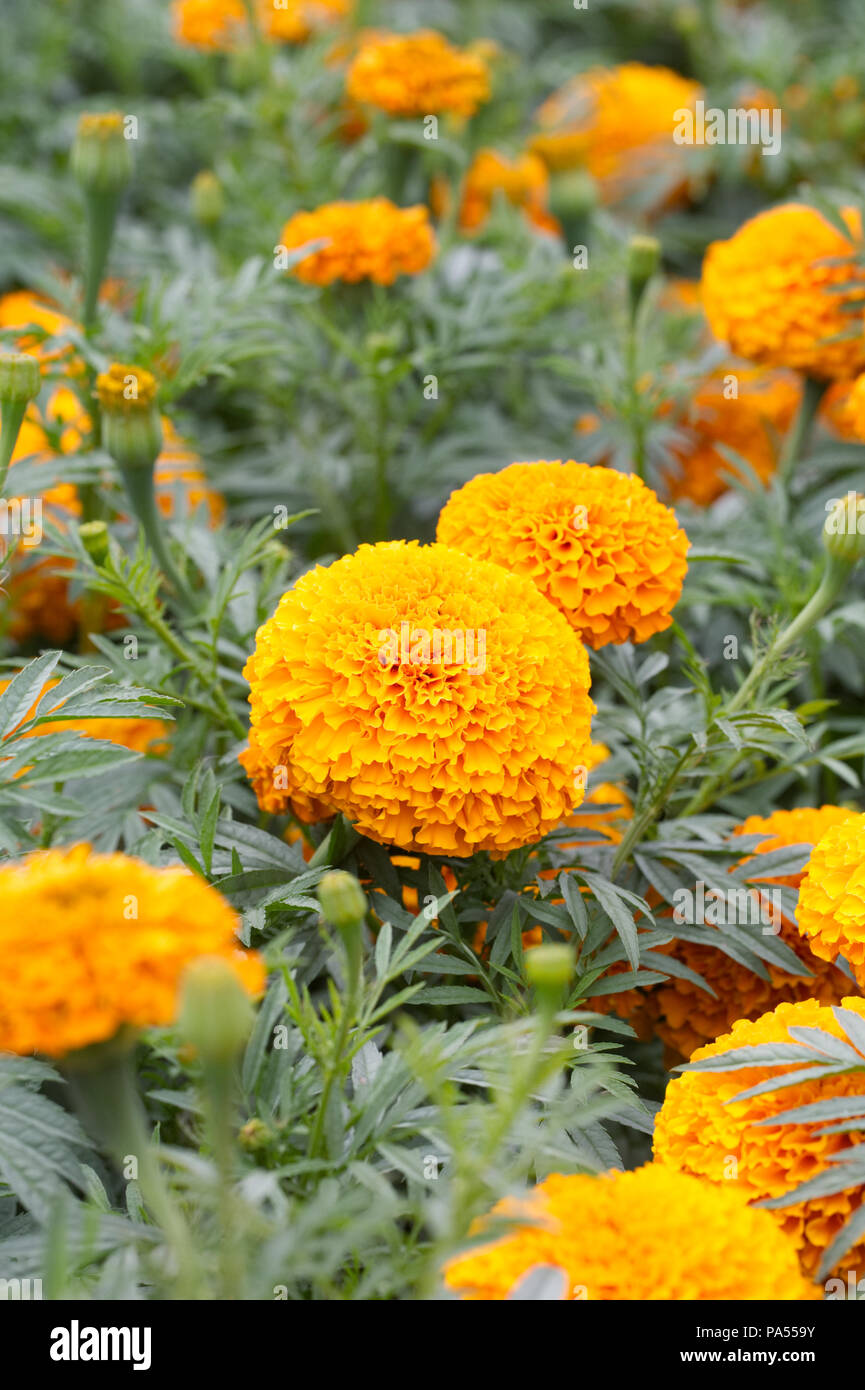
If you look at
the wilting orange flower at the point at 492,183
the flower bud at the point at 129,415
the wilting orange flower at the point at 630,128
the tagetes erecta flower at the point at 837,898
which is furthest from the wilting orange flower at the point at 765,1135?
the wilting orange flower at the point at 630,128

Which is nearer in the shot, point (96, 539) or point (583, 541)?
point (583, 541)

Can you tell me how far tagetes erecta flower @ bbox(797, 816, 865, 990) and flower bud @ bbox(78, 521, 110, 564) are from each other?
619mm

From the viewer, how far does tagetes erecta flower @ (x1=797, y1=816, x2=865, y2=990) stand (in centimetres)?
91

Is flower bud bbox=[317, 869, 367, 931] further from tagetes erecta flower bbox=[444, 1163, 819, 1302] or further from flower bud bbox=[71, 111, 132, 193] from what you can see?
flower bud bbox=[71, 111, 132, 193]

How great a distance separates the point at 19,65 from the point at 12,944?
6.45ft

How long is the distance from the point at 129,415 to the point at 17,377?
0.37 ft

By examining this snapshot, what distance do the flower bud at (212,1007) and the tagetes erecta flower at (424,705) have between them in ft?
0.87

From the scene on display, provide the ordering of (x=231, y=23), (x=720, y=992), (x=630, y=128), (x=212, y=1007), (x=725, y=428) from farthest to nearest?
1. (x=630, y=128)
2. (x=231, y=23)
3. (x=725, y=428)
4. (x=720, y=992)
5. (x=212, y=1007)

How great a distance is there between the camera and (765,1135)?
836 millimetres

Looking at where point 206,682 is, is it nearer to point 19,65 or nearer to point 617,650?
point 617,650

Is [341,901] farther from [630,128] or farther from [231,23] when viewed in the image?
[630,128]

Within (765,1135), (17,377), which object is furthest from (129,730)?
(765,1135)

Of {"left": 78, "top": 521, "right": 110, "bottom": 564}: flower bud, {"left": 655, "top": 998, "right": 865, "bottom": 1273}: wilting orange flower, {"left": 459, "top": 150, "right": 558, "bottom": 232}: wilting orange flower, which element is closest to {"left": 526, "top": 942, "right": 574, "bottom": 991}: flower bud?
{"left": 655, "top": 998, "right": 865, "bottom": 1273}: wilting orange flower

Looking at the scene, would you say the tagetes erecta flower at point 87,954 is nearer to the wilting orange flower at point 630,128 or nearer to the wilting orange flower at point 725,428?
the wilting orange flower at point 725,428
